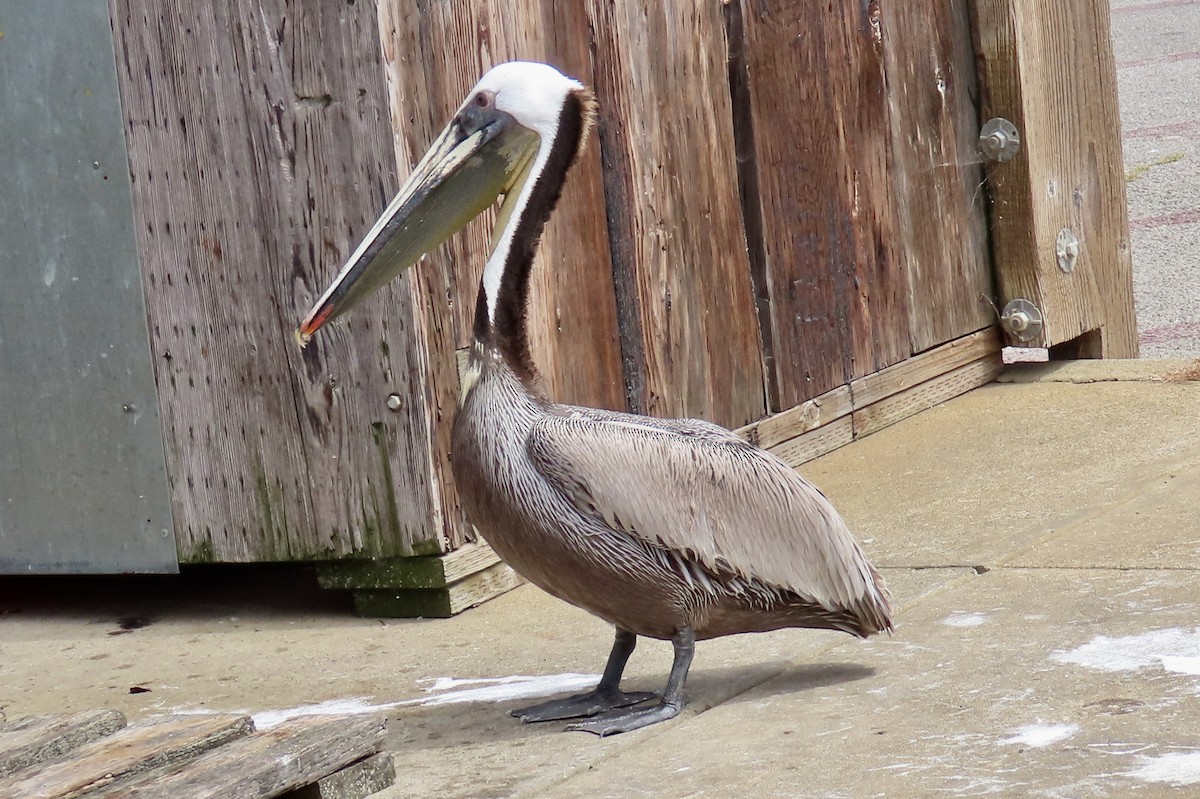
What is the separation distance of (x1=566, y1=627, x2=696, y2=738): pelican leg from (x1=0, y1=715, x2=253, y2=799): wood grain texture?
0.78m

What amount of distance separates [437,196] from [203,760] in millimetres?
1401

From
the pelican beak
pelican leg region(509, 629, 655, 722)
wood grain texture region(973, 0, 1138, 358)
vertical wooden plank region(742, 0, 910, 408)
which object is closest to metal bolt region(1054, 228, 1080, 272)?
wood grain texture region(973, 0, 1138, 358)

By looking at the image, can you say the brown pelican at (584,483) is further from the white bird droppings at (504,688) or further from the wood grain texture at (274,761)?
the wood grain texture at (274,761)

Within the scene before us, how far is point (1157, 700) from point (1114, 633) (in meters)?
0.46

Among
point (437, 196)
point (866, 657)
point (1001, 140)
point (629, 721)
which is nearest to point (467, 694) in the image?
point (629, 721)

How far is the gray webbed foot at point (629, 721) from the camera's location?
3473 mm

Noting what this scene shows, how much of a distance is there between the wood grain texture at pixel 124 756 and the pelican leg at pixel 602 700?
79 cm

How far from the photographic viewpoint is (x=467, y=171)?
3.74 m

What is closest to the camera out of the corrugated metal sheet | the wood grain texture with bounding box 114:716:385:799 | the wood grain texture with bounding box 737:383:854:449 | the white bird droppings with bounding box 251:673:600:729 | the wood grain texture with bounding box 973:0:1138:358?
the wood grain texture with bounding box 114:716:385:799

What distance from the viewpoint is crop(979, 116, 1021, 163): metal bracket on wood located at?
659 cm

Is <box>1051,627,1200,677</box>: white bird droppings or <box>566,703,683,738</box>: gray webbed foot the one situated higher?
<box>566,703,683,738</box>: gray webbed foot

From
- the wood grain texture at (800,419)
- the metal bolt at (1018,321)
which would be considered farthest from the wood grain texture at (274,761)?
the metal bolt at (1018,321)

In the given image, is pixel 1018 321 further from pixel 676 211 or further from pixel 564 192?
pixel 564 192

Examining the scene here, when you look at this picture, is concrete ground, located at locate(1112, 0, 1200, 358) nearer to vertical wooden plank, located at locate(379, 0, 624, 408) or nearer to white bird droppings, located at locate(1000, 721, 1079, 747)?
vertical wooden plank, located at locate(379, 0, 624, 408)
